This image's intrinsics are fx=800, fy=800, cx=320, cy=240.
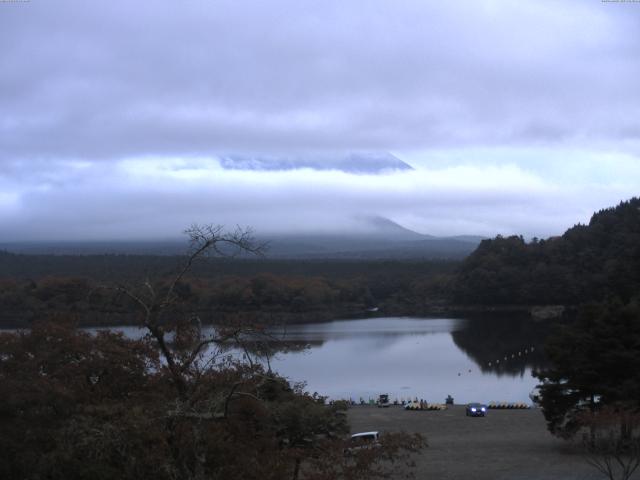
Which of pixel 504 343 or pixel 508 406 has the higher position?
pixel 504 343

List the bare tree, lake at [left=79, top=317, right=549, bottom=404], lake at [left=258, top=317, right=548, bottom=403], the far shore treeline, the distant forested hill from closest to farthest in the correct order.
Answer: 1. the bare tree
2. lake at [left=79, top=317, right=549, bottom=404]
3. lake at [left=258, top=317, right=548, bottom=403]
4. the far shore treeline
5. the distant forested hill

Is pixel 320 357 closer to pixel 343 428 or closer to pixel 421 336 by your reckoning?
pixel 421 336

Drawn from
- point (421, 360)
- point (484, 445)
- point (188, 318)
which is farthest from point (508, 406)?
point (188, 318)

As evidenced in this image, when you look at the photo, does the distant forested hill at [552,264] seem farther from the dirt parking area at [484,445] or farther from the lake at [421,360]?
the dirt parking area at [484,445]

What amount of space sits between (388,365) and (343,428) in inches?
A: 837

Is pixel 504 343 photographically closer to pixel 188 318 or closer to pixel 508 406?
pixel 508 406

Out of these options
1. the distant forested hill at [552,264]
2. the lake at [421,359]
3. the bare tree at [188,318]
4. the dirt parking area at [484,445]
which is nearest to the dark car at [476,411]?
the dirt parking area at [484,445]

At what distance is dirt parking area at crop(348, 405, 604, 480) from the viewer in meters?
11.2

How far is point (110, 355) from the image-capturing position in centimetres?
714

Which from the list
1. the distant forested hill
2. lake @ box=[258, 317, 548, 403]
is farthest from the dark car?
the distant forested hill

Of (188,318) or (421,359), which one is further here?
(421,359)

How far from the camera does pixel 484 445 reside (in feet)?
45.2

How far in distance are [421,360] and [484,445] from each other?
17204mm

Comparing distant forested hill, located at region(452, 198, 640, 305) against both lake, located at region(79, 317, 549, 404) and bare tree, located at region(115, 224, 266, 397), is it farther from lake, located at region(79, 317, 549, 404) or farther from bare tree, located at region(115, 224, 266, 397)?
bare tree, located at region(115, 224, 266, 397)
